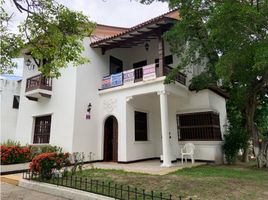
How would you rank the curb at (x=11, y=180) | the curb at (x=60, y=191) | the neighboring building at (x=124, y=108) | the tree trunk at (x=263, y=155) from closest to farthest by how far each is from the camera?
the curb at (x=60, y=191)
the curb at (x=11, y=180)
the tree trunk at (x=263, y=155)
the neighboring building at (x=124, y=108)

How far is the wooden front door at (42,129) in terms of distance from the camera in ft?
44.0

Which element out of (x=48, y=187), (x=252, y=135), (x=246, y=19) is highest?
(x=246, y=19)

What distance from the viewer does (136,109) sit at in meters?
12.8

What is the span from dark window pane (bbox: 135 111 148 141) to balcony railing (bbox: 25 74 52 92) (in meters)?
5.41

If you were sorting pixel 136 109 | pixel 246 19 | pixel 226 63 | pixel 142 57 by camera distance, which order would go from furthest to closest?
1. pixel 142 57
2. pixel 136 109
3. pixel 226 63
4. pixel 246 19

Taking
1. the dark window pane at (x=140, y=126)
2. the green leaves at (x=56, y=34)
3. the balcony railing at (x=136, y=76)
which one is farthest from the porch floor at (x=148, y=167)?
the green leaves at (x=56, y=34)

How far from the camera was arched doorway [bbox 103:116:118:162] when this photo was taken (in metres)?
12.3

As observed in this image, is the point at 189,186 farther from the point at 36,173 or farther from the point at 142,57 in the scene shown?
the point at 142,57

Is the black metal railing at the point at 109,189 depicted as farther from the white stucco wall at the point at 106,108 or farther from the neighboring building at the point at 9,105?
the neighboring building at the point at 9,105

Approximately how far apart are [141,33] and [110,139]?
6050 millimetres

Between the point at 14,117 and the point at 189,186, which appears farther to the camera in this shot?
the point at 14,117

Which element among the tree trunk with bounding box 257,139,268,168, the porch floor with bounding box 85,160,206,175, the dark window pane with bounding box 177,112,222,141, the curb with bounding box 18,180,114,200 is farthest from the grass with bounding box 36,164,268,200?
the dark window pane with bounding box 177,112,222,141

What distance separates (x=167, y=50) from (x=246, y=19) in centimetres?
710

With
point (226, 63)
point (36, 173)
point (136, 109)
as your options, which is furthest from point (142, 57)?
point (36, 173)
